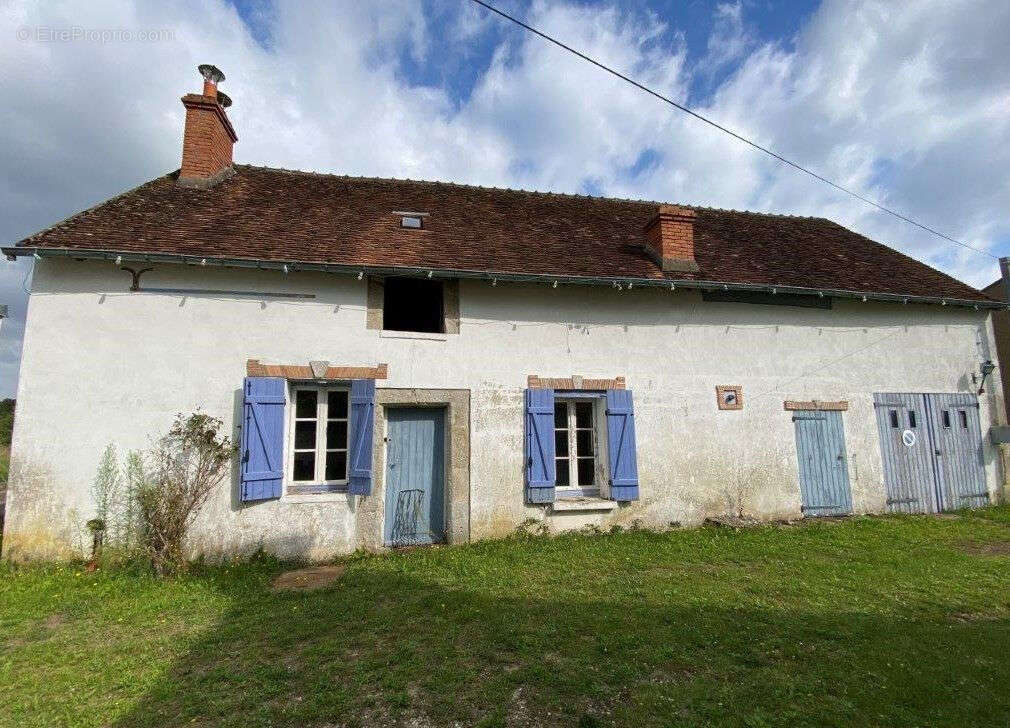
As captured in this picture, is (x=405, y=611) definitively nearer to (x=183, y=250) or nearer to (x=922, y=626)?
(x=922, y=626)

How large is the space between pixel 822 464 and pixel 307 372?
7575mm

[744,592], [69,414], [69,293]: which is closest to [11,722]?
[69,414]

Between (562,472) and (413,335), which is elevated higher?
(413,335)

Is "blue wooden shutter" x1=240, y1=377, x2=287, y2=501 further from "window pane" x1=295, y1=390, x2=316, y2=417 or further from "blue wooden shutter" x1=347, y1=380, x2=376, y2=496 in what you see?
"blue wooden shutter" x1=347, y1=380, x2=376, y2=496

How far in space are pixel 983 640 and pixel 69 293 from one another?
931cm

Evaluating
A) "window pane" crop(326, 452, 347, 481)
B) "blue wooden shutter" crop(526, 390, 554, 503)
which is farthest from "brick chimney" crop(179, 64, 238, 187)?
"blue wooden shutter" crop(526, 390, 554, 503)

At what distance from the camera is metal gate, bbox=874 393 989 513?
26.4 ft

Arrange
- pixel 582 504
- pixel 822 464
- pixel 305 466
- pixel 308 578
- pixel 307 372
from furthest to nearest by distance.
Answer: pixel 822 464 < pixel 582 504 < pixel 305 466 < pixel 307 372 < pixel 308 578

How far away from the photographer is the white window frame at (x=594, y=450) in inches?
280

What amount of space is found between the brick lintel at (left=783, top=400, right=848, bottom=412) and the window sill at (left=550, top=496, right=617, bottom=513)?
3.22 m

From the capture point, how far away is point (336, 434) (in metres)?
6.56

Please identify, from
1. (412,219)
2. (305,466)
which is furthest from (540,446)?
(412,219)

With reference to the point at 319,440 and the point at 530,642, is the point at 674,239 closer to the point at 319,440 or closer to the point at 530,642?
the point at 319,440

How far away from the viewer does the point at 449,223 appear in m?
8.27
